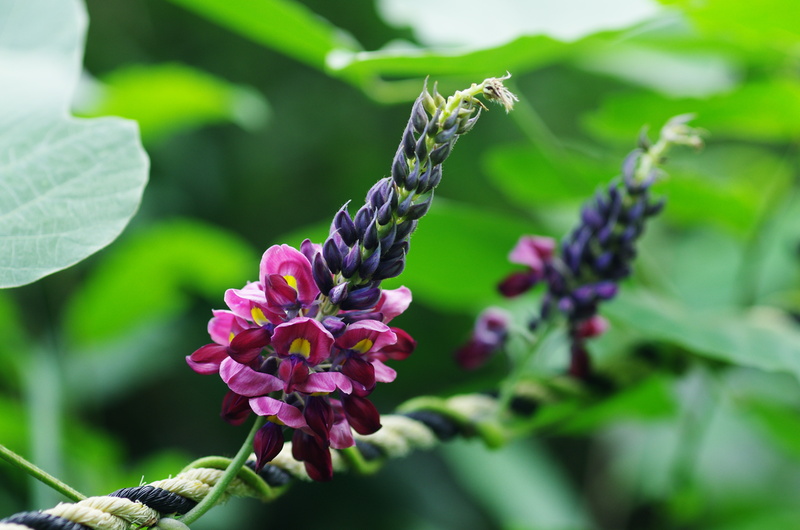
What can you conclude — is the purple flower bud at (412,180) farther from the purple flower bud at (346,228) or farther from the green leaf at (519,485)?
the green leaf at (519,485)

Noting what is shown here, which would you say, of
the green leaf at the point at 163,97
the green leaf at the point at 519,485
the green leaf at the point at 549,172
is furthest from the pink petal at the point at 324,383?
the green leaf at the point at 519,485

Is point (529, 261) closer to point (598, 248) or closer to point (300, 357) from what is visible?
point (598, 248)

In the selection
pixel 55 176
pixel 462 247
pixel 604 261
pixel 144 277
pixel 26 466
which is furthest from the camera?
pixel 144 277

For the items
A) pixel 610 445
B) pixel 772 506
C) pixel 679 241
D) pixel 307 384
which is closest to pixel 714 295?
pixel 772 506

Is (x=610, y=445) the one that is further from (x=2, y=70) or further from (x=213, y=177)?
(x=2, y=70)

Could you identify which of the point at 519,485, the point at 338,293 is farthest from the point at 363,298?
the point at 519,485

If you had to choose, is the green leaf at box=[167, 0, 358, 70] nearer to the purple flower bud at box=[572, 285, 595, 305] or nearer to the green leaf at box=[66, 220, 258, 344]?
the purple flower bud at box=[572, 285, 595, 305]
